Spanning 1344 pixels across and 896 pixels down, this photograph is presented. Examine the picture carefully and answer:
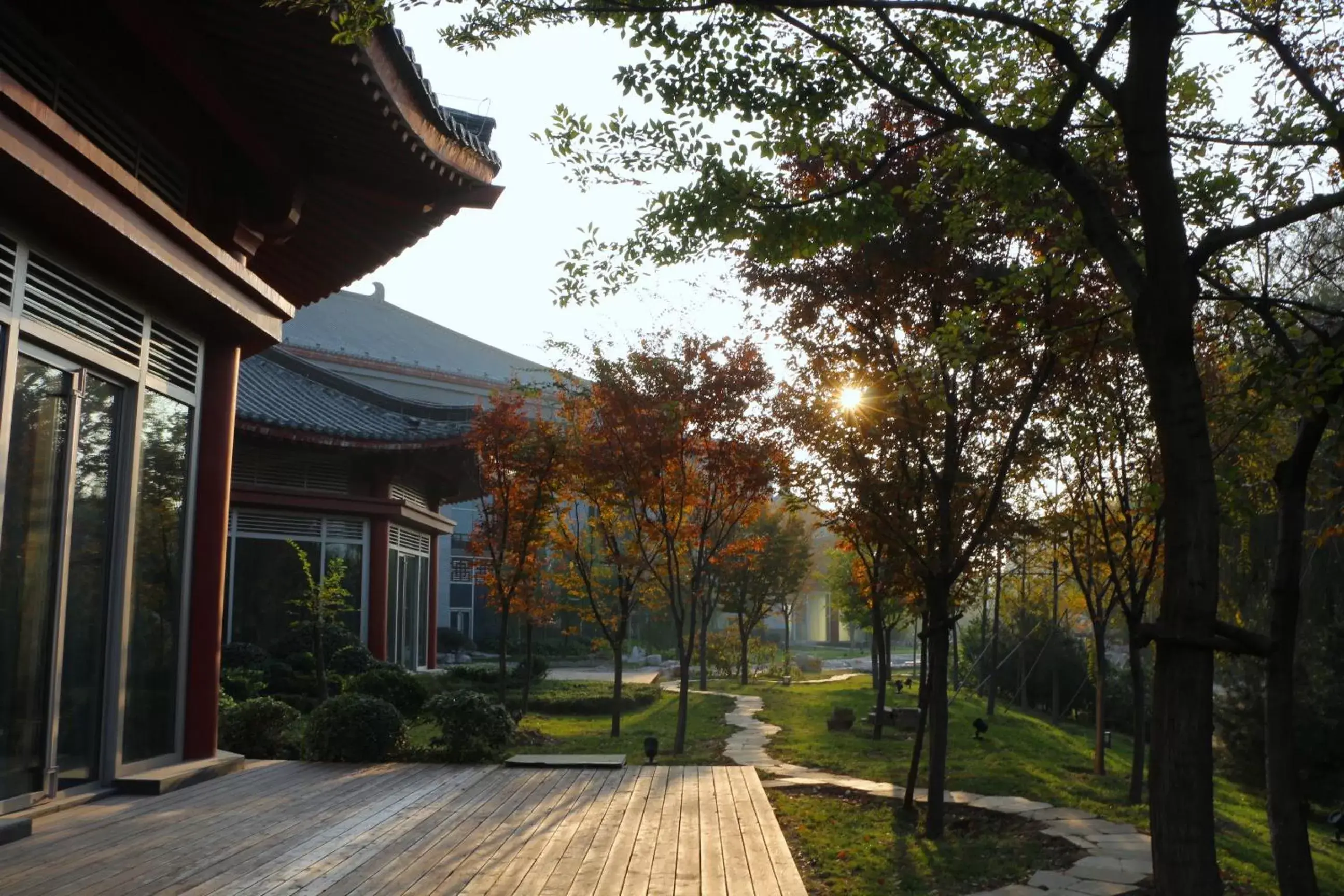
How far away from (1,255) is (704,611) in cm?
1596

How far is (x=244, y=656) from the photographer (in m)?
15.0

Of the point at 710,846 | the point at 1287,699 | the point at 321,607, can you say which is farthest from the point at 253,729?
the point at 1287,699

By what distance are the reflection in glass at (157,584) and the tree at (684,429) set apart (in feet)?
20.0

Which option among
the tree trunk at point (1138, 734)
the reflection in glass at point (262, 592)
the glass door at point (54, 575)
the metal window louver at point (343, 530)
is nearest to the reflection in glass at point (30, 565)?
the glass door at point (54, 575)

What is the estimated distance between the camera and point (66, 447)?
608 cm

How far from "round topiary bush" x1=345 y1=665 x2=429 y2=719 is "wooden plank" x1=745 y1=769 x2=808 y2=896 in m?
6.27

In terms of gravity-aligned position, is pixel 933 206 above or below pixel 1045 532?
above

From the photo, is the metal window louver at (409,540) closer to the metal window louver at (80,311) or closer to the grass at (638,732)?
the grass at (638,732)

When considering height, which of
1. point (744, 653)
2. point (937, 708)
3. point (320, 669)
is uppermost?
point (320, 669)

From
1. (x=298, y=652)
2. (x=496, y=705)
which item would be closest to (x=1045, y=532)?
(x=496, y=705)

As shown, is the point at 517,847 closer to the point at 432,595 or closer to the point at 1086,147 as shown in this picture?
the point at 1086,147

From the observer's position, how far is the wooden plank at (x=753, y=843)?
16.2 ft

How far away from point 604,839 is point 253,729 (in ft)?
15.8

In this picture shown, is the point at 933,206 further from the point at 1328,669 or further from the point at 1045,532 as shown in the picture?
the point at 1328,669
